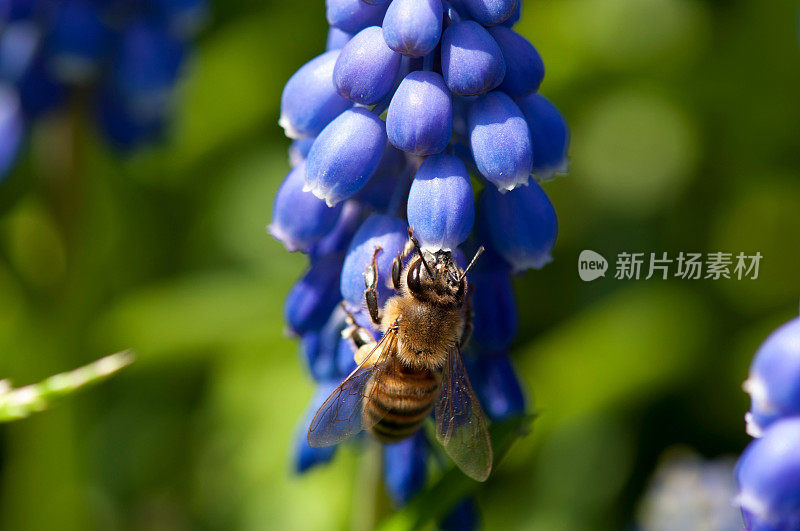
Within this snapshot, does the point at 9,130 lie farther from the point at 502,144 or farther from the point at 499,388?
the point at 502,144

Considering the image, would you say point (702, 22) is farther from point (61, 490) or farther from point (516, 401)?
point (61, 490)

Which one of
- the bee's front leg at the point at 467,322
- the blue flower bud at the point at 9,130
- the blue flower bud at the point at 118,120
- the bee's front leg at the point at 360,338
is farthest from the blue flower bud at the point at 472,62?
the blue flower bud at the point at 9,130

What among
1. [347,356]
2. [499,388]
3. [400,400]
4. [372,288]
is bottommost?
[499,388]

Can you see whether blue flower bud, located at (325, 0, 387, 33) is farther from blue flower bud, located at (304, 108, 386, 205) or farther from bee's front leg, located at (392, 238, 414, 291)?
bee's front leg, located at (392, 238, 414, 291)

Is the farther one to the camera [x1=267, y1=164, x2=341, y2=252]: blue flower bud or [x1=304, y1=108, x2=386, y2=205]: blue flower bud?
[x1=267, y1=164, x2=341, y2=252]: blue flower bud

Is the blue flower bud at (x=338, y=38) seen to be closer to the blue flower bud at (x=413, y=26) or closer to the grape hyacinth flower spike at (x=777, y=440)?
the blue flower bud at (x=413, y=26)

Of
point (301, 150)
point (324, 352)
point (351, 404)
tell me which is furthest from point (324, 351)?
point (301, 150)

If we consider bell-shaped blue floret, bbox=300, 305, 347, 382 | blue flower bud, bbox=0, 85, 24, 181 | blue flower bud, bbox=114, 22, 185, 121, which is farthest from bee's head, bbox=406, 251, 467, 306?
blue flower bud, bbox=0, 85, 24, 181
